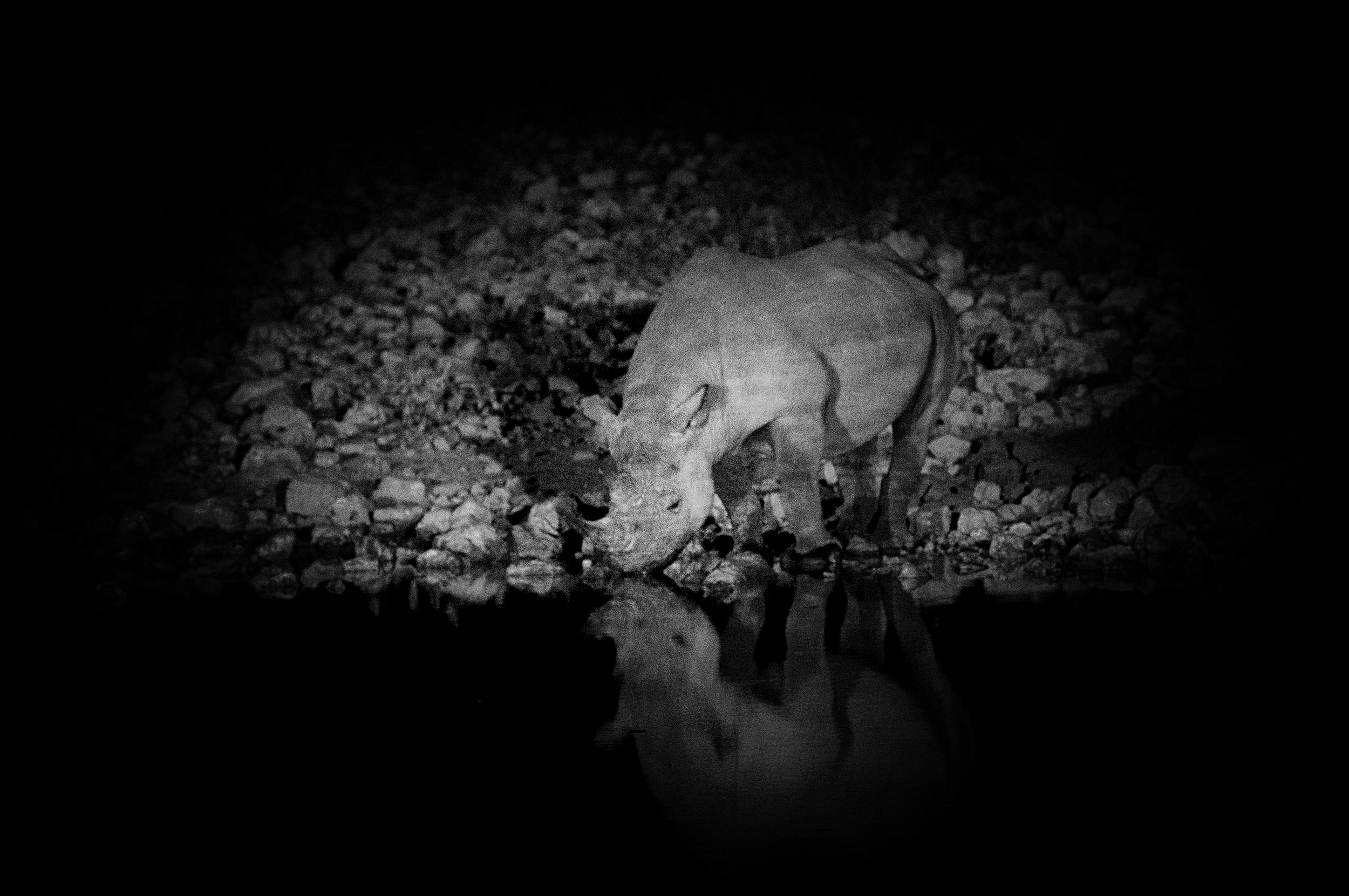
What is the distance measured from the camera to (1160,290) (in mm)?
11266

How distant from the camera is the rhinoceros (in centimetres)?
671

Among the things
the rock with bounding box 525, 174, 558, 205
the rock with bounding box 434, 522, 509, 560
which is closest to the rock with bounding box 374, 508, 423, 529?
the rock with bounding box 434, 522, 509, 560

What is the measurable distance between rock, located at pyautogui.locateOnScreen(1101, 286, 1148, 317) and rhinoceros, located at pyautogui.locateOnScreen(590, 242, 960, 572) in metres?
3.66

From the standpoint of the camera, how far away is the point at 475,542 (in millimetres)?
7680

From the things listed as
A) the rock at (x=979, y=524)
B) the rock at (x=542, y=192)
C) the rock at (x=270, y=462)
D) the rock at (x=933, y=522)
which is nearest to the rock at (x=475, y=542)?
the rock at (x=270, y=462)

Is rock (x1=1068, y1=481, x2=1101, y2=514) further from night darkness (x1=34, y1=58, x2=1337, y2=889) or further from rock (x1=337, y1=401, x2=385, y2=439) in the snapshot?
rock (x1=337, y1=401, x2=385, y2=439)

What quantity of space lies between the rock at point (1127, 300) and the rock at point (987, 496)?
3.47 metres

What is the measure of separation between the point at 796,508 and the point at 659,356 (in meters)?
1.07

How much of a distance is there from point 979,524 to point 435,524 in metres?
3.05

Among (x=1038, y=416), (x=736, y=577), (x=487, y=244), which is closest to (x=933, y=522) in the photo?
(x=736, y=577)

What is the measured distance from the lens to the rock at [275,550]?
7.59 m

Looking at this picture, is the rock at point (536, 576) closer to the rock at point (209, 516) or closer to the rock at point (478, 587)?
the rock at point (478, 587)

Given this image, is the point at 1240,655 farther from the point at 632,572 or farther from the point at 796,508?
the point at 632,572

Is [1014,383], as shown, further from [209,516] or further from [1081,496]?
[209,516]
